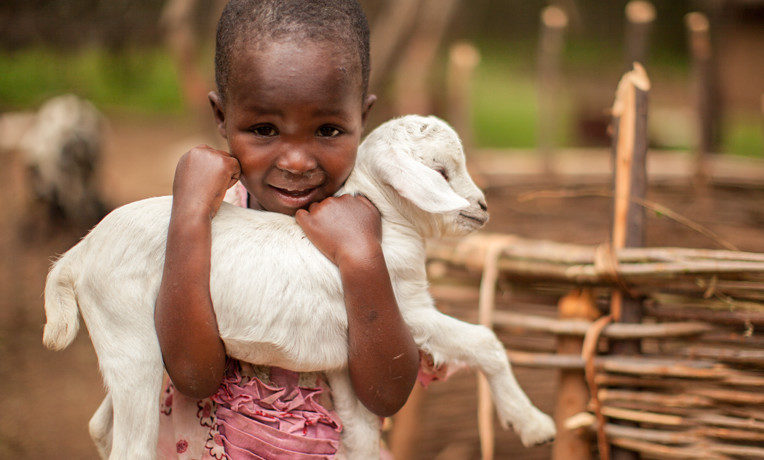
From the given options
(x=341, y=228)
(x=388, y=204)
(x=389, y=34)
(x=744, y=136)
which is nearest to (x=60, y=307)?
(x=341, y=228)

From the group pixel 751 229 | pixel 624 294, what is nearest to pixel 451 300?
pixel 624 294

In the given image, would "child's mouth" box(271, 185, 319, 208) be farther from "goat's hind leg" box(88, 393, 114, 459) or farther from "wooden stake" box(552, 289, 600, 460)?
"wooden stake" box(552, 289, 600, 460)

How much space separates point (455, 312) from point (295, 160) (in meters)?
1.28

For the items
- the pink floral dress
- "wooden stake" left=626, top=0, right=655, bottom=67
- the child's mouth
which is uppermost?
"wooden stake" left=626, top=0, right=655, bottom=67

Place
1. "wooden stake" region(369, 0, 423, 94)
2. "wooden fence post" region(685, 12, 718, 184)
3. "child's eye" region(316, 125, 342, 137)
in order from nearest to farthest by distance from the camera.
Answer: "child's eye" region(316, 125, 342, 137) → "wooden fence post" region(685, 12, 718, 184) → "wooden stake" region(369, 0, 423, 94)

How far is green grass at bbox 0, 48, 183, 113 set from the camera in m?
6.09

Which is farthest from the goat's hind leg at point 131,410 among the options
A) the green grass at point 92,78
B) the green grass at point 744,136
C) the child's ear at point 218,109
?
the green grass at point 744,136

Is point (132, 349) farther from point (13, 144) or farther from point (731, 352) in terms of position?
point (13, 144)

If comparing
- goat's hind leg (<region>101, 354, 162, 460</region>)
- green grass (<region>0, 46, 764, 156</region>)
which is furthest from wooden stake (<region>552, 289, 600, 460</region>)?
green grass (<region>0, 46, 764, 156</region>)

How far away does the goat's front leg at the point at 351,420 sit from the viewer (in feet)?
5.13

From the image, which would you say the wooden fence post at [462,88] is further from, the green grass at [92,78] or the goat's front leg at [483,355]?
the green grass at [92,78]

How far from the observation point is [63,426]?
11.3 ft

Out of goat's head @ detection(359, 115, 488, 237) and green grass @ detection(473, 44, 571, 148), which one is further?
green grass @ detection(473, 44, 571, 148)

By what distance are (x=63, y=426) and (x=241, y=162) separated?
2.57 m
